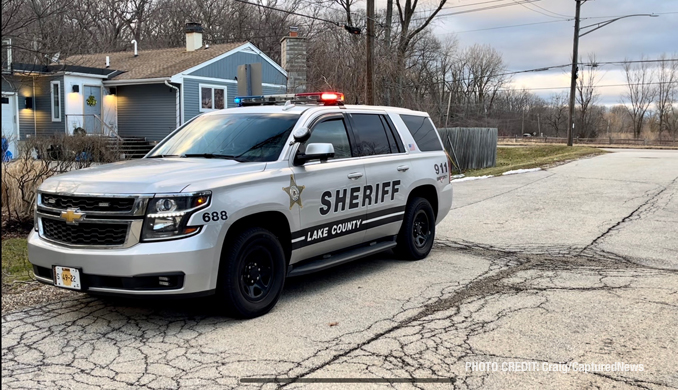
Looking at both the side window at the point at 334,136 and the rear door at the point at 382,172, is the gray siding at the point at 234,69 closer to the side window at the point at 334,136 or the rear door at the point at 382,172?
the rear door at the point at 382,172

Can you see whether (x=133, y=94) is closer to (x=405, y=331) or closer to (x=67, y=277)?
(x=67, y=277)

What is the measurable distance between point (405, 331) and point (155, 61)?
2852 cm

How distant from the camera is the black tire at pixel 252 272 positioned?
4996 mm

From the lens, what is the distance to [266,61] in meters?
31.2

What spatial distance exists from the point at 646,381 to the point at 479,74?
69.2m

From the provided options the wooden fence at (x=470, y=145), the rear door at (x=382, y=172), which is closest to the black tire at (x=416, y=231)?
the rear door at (x=382, y=172)

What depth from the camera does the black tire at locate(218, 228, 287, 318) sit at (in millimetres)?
4996

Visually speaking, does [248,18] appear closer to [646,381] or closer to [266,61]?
[266,61]

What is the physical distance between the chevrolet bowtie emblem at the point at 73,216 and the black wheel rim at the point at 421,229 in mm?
4014

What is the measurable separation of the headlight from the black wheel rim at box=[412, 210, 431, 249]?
3.49 meters

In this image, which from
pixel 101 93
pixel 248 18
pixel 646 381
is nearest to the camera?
pixel 646 381

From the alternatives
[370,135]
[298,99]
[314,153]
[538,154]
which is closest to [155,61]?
[538,154]

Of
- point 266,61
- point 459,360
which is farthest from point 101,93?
point 459,360

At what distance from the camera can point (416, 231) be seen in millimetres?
7684
